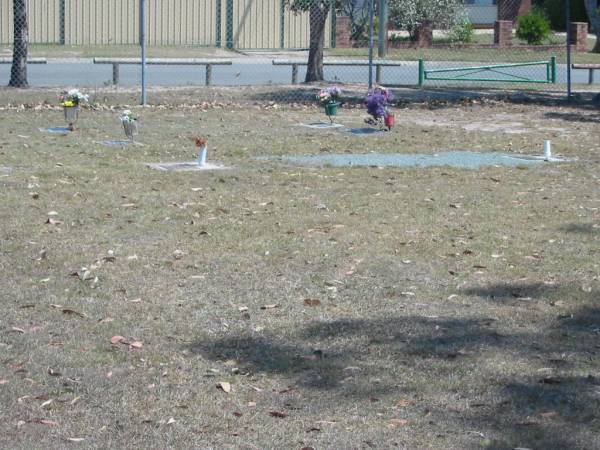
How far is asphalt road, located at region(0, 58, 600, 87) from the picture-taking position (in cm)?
2384

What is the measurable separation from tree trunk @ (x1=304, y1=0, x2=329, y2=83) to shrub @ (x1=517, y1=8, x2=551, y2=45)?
17895 mm

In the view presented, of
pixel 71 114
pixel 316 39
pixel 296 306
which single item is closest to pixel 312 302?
pixel 296 306

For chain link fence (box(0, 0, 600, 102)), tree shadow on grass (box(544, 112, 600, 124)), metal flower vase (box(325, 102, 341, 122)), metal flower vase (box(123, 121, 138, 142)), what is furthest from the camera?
chain link fence (box(0, 0, 600, 102))

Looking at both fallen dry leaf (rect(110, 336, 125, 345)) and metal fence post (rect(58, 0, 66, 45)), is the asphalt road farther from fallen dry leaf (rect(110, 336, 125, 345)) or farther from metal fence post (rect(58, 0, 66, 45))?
fallen dry leaf (rect(110, 336, 125, 345))

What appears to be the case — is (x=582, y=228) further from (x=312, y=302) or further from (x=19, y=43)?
(x=19, y=43)

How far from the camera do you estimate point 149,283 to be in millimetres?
7297

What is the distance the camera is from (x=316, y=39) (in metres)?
22.5

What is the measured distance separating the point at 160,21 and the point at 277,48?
12.2 ft

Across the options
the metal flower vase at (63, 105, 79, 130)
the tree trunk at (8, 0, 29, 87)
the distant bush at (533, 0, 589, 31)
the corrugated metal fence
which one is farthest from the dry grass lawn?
the distant bush at (533, 0, 589, 31)

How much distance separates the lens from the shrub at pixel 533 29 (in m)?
39.0

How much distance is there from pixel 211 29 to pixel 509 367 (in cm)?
2837

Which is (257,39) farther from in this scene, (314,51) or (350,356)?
(350,356)

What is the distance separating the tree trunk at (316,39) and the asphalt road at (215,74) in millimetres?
1236

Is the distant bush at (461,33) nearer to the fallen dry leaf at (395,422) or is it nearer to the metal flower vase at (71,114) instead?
the metal flower vase at (71,114)
